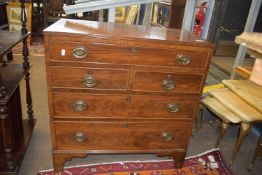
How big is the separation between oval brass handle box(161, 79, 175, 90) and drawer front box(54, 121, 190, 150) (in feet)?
1.01

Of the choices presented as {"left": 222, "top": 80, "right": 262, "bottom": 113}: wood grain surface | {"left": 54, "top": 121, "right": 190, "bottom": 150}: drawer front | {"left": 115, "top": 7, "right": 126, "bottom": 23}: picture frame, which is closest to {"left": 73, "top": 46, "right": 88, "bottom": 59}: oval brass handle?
{"left": 54, "top": 121, "right": 190, "bottom": 150}: drawer front

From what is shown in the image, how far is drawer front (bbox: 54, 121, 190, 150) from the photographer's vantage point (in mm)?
1652

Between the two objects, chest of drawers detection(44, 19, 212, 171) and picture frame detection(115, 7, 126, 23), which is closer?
chest of drawers detection(44, 19, 212, 171)

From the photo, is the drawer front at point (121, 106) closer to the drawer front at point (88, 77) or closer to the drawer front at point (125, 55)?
the drawer front at point (88, 77)

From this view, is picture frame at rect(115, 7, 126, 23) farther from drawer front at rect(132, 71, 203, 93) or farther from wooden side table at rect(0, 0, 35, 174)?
drawer front at rect(132, 71, 203, 93)

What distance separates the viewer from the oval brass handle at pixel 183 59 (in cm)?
148

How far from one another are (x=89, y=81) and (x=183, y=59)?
0.60m

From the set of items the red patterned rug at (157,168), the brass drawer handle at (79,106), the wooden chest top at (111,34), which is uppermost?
the wooden chest top at (111,34)

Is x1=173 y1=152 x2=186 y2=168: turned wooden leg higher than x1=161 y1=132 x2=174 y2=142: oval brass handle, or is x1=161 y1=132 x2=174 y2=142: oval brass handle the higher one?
x1=161 y1=132 x2=174 y2=142: oval brass handle

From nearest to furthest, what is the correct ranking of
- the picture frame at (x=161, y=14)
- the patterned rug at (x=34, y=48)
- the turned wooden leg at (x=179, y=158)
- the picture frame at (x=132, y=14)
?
1. the turned wooden leg at (x=179, y=158)
2. the picture frame at (x=161, y=14)
3. the patterned rug at (x=34, y=48)
4. the picture frame at (x=132, y=14)

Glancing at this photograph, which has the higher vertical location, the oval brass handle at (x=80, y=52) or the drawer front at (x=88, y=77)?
the oval brass handle at (x=80, y=52)

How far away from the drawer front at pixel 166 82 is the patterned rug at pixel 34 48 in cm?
343

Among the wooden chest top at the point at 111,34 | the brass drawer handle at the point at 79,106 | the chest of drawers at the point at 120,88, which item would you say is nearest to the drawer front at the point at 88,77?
the chest of drawers at the point at 120,88

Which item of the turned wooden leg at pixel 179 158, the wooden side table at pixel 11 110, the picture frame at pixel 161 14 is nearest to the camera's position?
the wooden side table at pixel 11 110
